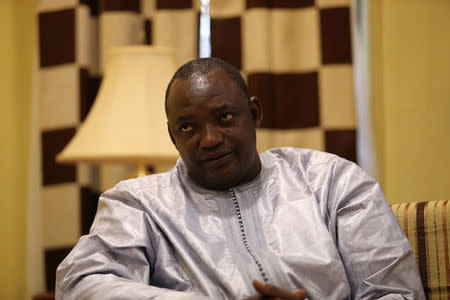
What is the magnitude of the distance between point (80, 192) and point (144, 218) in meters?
1.24

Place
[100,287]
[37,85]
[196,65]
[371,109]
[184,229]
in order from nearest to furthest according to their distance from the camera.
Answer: [100,287], [184,229], [196,65], [371,109], [37,85]

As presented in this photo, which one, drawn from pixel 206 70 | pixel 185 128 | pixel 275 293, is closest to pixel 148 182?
pixel 185 128

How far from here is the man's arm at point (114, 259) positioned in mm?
1272

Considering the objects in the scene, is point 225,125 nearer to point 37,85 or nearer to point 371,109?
point 371,109

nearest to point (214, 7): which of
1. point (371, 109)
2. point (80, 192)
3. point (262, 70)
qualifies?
point (262, 70)

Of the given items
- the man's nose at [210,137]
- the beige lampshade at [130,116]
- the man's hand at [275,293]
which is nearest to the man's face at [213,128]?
the man's nose at [210,137]

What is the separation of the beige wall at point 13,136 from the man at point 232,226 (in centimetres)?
145

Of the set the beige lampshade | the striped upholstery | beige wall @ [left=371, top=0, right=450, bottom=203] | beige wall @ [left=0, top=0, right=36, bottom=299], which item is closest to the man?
the striped upholstery

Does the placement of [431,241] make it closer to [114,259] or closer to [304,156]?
[304,156]

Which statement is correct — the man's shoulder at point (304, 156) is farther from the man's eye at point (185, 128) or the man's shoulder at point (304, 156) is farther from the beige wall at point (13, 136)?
the beige wall at point (13, 136)

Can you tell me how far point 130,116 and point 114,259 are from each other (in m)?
0.84

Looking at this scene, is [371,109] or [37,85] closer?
[371,109]

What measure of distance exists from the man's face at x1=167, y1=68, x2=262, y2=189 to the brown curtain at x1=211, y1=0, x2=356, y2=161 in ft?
3.18

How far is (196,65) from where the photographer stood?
1560 mm
